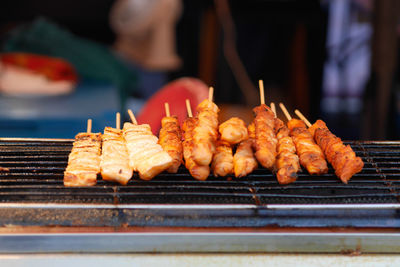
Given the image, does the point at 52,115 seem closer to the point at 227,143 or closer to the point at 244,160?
the point at 227,143

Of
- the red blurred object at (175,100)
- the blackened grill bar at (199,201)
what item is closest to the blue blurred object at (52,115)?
the red blurred object at (175,100)

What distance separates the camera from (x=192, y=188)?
2250 millimetres

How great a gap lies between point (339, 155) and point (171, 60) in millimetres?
5504

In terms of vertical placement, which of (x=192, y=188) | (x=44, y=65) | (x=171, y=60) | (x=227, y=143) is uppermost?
(x=171, y=60)

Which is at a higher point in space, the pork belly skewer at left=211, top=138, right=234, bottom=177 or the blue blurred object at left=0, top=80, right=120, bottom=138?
the blue blurred object at left=0, top=80, right=120, bottom=138

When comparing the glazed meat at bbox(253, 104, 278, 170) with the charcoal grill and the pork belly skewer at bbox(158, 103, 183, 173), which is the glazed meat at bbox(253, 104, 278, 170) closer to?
the charcoal grill

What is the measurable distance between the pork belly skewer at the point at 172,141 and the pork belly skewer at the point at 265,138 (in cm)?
51

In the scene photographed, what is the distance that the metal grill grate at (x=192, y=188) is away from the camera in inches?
83.0

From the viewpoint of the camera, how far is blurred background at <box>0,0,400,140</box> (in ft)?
18.9

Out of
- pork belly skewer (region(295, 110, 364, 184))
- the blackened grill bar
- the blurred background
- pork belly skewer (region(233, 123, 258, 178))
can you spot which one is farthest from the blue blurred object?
pork belly skewer (region(295, 110, 364, 184))

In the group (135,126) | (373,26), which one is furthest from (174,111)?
(373,26)

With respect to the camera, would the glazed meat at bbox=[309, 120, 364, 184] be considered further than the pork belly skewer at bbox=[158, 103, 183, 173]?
No

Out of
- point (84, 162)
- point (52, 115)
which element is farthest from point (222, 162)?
point (52, 115)

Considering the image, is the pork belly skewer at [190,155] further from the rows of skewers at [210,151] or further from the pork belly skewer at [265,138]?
the pork belly skewer at [265,138]
